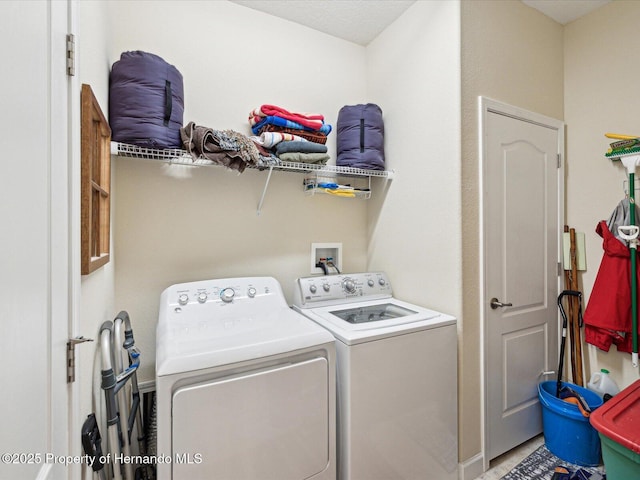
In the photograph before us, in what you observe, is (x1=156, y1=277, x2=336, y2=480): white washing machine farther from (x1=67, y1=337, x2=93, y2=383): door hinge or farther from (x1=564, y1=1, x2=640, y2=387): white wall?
(x1=564, y1=1, x2=640, y2=387): white wall

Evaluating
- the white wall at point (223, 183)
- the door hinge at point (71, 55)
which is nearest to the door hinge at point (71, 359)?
the door hinge at point (71, 55)

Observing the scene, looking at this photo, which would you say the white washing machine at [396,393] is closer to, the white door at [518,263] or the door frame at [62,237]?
the white door at [518,263]

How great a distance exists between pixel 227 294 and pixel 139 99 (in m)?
1.07

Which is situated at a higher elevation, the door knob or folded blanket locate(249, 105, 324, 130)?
folded blanket locate(249, 105, 324, 130)

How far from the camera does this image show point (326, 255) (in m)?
2.31

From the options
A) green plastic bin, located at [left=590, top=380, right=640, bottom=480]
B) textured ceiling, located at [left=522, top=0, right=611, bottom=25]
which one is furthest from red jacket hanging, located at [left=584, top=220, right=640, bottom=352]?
textured ceiling, located at [left=522, top=0, right=611, bottom=25]

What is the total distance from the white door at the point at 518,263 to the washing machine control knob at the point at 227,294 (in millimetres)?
1496

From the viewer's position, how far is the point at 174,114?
1.50 metres

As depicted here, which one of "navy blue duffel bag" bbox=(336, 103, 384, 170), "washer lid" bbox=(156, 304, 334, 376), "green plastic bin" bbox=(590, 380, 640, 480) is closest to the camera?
"washer lid" bbox=(156, 304, 334, 376)

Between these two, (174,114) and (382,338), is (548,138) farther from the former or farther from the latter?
(174,114)

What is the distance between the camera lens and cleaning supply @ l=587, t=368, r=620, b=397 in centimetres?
192

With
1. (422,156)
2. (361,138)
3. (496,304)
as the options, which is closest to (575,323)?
(496,304)

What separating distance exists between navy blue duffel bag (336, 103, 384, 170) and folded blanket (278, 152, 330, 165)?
236mm

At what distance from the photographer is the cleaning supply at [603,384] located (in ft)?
6.28
